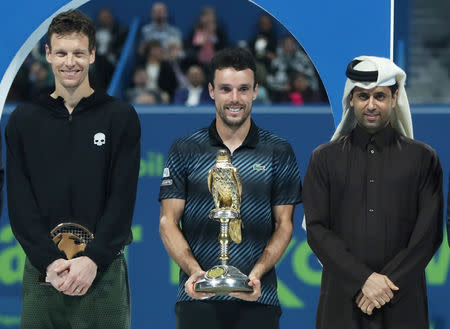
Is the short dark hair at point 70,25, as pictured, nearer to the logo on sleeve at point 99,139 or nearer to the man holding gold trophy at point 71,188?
the man holding gold trophy at point 71,188

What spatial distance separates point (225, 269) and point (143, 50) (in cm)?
791

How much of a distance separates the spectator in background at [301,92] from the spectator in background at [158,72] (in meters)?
1.40

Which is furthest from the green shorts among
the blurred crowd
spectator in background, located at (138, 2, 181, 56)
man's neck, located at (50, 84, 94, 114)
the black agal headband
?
spectator in background, located at (138, 2, 181, 56)

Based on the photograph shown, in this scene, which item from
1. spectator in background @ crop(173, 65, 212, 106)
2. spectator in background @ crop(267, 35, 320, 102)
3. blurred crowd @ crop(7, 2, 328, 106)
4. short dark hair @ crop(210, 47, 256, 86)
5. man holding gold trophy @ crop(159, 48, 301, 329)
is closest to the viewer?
man holding gold trophy @ crop(159, 48, 301, 329)

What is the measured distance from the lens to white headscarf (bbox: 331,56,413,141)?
533 cm

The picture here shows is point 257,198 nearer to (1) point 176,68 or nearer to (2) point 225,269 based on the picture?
(2) point 225,269

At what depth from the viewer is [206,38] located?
13.2 meters

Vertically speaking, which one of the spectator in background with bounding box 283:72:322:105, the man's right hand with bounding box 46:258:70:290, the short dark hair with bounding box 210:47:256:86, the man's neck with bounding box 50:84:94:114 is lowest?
the man's right hand with bounding box 46:258:70:290

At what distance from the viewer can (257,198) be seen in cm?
548

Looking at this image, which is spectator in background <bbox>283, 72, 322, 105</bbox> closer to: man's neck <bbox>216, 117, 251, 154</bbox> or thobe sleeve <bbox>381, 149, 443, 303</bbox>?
man's neck <bbox>216, 117, 251, 154</bbox>

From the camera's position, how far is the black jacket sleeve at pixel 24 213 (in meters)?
5.16

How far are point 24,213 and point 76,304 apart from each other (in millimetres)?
532

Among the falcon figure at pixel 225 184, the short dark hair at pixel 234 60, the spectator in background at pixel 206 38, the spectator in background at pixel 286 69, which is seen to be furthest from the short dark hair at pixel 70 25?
the spectator in background at pixel 206 38

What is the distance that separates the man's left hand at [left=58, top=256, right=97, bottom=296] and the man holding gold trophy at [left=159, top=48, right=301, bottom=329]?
0.50m
